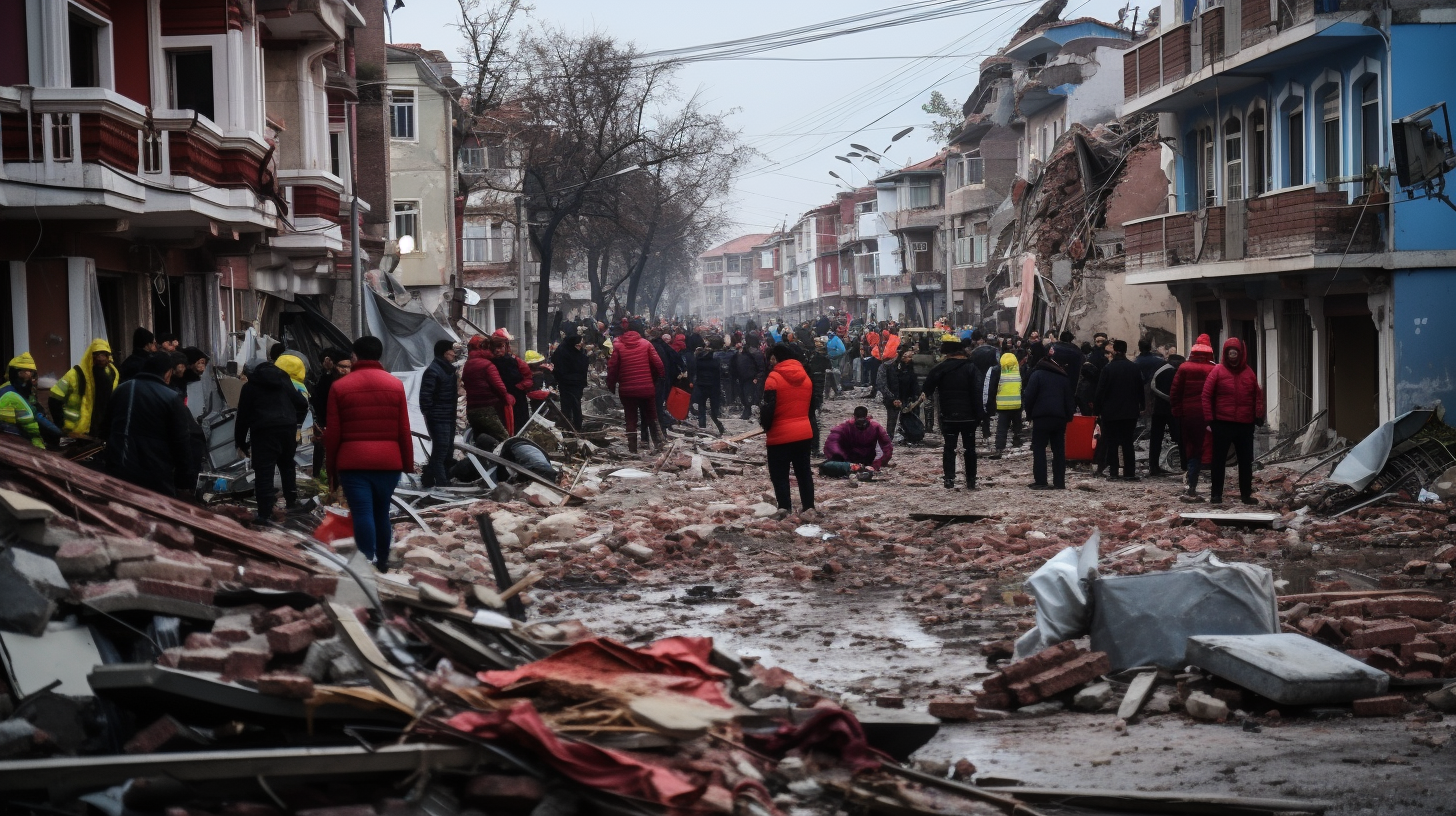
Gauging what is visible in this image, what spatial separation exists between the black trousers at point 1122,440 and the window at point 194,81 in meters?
12.8

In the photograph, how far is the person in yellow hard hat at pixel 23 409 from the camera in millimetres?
12383

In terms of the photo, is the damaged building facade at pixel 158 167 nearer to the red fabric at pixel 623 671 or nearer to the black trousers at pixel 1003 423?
the red fabric at pixel 623 671

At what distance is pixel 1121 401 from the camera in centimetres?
1809

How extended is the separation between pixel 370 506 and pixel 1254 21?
19.0 meters

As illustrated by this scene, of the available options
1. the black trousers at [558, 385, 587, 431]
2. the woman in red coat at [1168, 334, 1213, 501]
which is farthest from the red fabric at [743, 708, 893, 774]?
the black trousers at [558, 385, 587, 431]

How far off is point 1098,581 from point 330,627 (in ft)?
13.7

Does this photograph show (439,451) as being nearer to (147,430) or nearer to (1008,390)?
(147,430)

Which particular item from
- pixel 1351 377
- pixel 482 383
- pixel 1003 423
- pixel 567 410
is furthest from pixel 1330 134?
pixel 482 383

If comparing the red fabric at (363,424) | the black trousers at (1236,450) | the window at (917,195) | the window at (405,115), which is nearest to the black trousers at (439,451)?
the red fabric at (363,424)

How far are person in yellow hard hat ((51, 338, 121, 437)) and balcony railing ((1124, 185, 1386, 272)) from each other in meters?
16.9

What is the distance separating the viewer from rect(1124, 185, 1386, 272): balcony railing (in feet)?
71.6

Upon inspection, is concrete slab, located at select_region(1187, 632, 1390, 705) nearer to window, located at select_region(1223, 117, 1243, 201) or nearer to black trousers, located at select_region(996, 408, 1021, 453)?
black trousers, located at select_region(996, 408, 1021, 453)

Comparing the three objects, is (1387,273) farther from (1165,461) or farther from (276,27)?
(276,27)

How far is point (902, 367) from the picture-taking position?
966 inches
